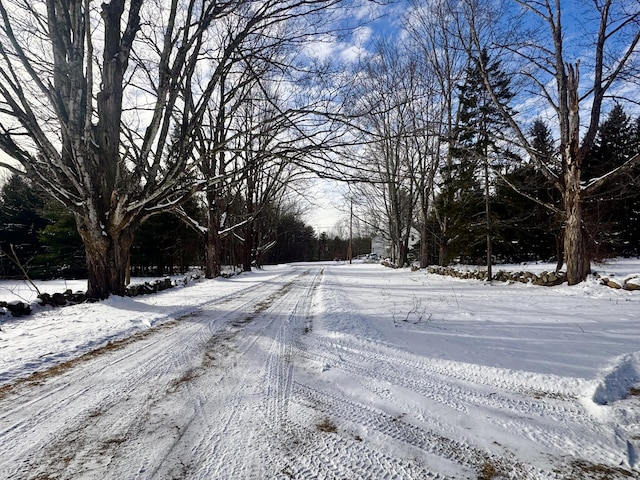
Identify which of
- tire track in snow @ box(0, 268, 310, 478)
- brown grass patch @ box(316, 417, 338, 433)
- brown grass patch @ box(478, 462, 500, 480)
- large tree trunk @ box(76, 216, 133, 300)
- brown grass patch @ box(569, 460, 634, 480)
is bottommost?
brown grass patch @ box(569, 460, 634, 480)

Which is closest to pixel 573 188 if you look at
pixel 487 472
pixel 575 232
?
pixel 575 232

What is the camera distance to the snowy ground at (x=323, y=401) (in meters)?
1.56

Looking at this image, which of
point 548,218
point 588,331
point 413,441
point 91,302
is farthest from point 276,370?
point 548,218

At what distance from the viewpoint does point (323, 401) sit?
2242 millimetres

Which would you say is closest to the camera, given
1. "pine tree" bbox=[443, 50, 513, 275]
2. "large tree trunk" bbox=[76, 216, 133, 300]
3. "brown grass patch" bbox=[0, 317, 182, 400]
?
"brown grass patch" bbox=[0, 317, 182, 400]

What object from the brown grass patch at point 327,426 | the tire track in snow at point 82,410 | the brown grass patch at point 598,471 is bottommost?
the brown grass patch at point 598,471

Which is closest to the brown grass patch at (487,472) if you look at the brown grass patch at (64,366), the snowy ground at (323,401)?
the snowy ground at (323,401)

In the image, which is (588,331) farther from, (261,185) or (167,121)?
(261,185)

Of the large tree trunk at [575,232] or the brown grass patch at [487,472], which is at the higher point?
the large tree trunk at [575,232]

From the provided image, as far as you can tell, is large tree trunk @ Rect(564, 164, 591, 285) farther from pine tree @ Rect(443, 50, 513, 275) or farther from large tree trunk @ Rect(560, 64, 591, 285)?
pine tree @ Rect(443, 50, 513, 275)

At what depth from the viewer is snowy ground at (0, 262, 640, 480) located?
61.3 inches

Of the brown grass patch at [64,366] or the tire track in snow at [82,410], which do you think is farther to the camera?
the brown grass patch at [64,366]

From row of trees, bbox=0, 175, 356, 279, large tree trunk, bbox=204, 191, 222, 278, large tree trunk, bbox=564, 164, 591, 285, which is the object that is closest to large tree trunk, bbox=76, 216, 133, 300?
large tree trunk, bbox=204, 191, 222, 278

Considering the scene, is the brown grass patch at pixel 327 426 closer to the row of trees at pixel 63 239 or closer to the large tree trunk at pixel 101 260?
the large tree trunk at pixel 101 260
